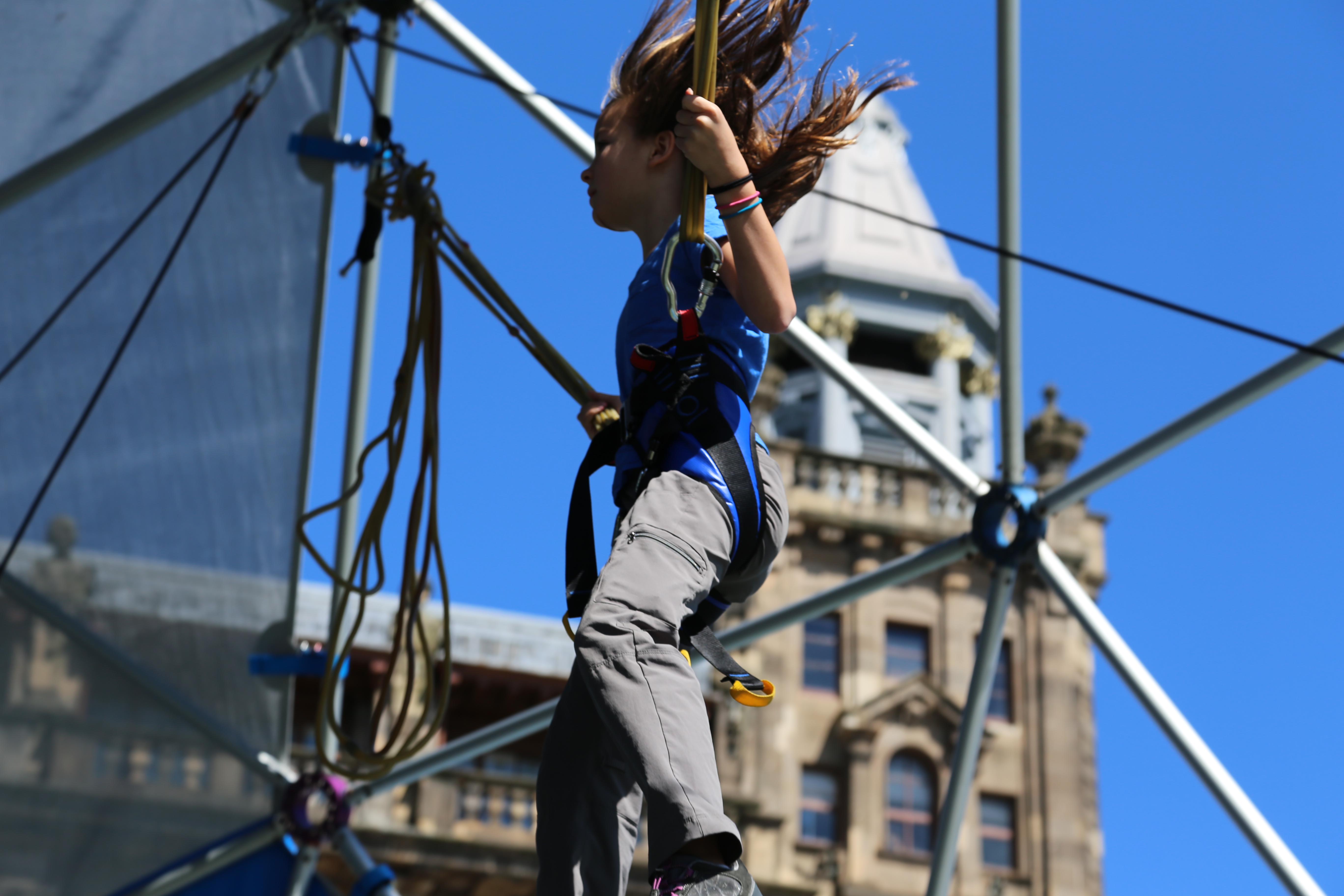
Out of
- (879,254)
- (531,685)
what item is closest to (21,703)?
(531,685)

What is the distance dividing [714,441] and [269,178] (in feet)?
16.2

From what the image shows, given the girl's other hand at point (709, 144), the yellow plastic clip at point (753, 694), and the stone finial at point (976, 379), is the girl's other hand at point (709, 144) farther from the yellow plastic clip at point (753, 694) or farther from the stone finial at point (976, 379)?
the stone finial at point (976, 379)

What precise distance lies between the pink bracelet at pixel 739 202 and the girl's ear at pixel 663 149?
0.40 meters

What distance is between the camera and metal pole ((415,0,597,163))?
7.08m

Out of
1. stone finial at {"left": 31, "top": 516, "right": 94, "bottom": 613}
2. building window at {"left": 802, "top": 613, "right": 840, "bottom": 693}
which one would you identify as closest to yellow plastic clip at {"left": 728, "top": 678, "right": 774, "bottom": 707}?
stone finial at {"left": 31, "top": 516, "right": 94, "bottom": 613}

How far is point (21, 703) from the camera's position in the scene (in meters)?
6.66

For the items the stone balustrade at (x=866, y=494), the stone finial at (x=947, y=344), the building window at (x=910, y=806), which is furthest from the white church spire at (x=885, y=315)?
the building window at (x=910, y=806)

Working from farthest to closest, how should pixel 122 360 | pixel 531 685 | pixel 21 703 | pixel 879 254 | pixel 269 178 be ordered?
pixel 879 254, pixel 531 685, pixel 269 178, pixel 122 360, pixel 21 703

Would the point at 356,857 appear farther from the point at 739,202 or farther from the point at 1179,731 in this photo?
the point at 739,202

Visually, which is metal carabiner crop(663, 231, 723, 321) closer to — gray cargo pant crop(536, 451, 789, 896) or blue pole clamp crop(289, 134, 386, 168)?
gray cargo pant crop(536, 451, 789, 896)

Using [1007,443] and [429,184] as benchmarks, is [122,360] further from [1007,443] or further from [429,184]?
[1007,443]

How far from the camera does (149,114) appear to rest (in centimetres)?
688

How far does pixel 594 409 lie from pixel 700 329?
0.82 meters

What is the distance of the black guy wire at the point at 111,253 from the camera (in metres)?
6.61
